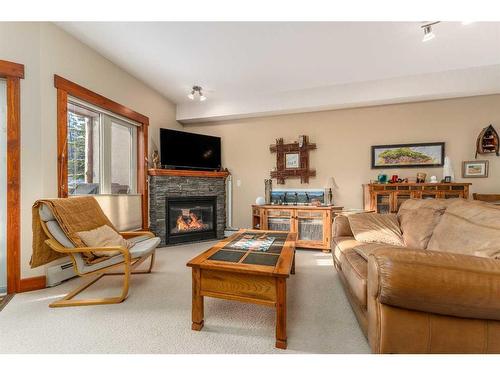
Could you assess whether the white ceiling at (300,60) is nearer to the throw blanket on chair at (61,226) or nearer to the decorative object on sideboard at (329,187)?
the decorative object on sideboard at (329,187)

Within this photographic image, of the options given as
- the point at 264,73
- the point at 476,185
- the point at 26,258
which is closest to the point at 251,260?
the point at 26,258

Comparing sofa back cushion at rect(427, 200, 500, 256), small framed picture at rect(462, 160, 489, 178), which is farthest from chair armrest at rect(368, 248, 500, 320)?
small framed picture at rect(462, 160, 489, 178)

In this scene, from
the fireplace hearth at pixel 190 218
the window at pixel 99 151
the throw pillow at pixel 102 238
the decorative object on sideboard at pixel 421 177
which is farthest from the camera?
the fireplace hearth at pixel 190 218

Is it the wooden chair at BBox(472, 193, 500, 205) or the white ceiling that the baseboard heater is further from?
the wooden chair at BBox(472, 193, 500, 205)

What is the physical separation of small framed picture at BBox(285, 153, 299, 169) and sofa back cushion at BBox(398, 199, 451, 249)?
2.19 metres

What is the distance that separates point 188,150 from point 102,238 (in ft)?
7.63

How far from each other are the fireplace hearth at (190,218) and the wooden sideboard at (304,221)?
0.95 m

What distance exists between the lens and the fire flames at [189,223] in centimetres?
395

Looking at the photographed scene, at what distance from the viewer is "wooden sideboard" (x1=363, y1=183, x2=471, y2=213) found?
123 inches

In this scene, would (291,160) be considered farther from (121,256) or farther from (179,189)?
(121,256)

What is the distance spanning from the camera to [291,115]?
4.21 meters

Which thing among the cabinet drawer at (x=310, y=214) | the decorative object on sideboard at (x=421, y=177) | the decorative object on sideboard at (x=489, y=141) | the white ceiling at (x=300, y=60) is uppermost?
the white ceiling at (x=300, y=60)

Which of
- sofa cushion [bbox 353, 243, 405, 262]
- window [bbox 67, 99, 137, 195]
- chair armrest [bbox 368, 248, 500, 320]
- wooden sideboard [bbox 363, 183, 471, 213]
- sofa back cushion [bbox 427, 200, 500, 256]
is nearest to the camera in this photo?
chair armrest [bbox 368, 248, 500, 320]

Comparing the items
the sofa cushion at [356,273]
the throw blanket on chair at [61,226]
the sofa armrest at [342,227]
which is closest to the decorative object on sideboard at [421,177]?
the sofa armrest at [342,227]
